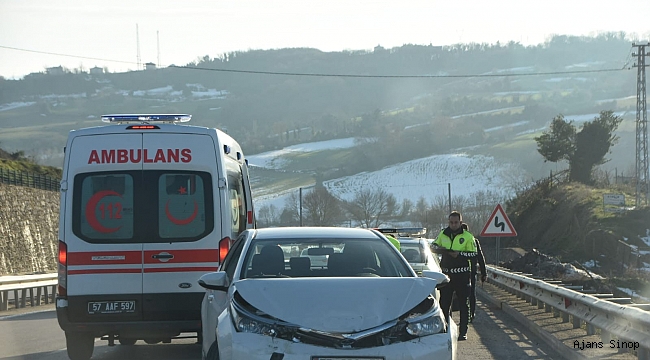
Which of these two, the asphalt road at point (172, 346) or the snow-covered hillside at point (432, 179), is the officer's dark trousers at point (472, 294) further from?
the snow-covered hillside at point (432, 179)

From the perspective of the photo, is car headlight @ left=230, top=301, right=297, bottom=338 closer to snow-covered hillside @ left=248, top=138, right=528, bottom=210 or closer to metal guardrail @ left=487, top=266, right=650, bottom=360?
metal guardrail @ left=487, top=266, right=650, bottom=360

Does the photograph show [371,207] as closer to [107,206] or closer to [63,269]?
[107,206]

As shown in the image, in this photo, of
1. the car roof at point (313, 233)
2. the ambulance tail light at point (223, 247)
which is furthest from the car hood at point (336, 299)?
the ambulance tail light at point (223, 247)

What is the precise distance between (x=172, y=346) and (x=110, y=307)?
2.97 m

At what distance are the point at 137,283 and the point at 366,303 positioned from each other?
4.43 m

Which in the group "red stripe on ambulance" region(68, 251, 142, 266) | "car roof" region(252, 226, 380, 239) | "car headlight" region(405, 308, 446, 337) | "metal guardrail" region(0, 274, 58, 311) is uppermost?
"car roof" region(252, 226, 380, 239)

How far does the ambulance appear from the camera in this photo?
34.5 ft

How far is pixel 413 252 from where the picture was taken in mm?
17219

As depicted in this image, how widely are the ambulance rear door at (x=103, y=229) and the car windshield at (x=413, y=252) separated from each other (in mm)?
7205

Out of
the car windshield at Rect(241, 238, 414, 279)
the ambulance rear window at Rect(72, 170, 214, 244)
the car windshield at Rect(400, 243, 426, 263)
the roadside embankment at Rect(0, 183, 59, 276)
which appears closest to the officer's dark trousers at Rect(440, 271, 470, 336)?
the car windshield at Rect(400, 243, 426, 263)

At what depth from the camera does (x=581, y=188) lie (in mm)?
53156

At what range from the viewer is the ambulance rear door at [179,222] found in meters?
10.7

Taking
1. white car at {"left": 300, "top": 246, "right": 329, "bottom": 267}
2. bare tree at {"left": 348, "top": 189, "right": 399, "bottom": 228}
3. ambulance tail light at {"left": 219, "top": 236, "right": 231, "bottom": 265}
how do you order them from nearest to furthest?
white car at {"left": 300, "top": 246, "right": 329, "bottom": 267}
ambulance tail light at {"left": 219, "top": 236, "right": 231, "bottom": 265}
bare tree at {"left": 348, "top": 189, "right": 399, "bottom": 228}

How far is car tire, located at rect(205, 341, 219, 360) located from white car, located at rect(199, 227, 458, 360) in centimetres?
1
